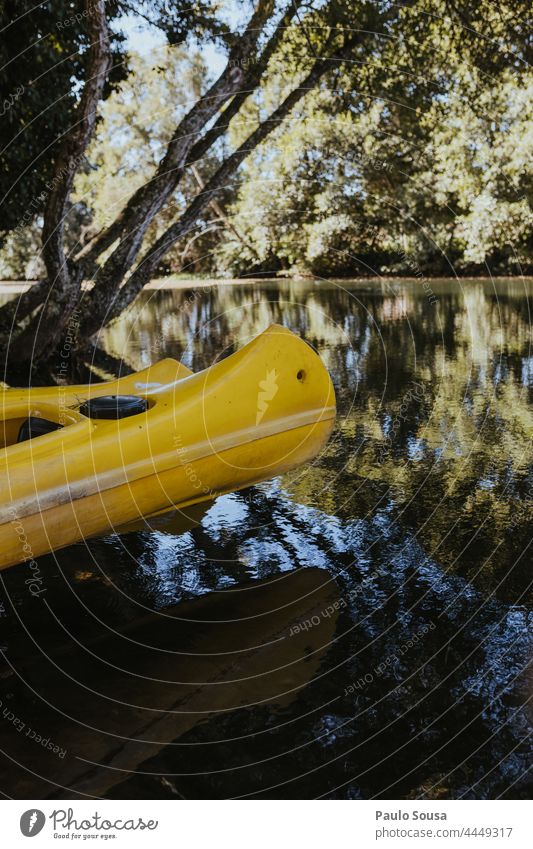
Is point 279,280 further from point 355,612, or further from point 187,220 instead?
point 355,612

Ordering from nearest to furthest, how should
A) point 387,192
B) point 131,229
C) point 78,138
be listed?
point 78,138 < point 131,229 < point 387,192

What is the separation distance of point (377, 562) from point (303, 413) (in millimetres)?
920

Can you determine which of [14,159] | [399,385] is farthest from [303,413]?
[14,159]

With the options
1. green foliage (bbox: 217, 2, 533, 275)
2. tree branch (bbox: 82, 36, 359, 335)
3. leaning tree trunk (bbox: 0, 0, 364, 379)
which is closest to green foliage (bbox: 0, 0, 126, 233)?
leaning tree trunk (bbox: 0, 0, 364, 379)

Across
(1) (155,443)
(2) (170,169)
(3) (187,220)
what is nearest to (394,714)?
(1) (155,443)

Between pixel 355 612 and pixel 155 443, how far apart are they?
131 centimetres

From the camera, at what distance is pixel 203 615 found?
4.02 meters

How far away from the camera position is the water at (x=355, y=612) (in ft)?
9.57

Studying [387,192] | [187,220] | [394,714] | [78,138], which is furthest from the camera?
[387,192]

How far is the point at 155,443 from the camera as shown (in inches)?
164

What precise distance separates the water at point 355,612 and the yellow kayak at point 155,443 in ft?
1.44

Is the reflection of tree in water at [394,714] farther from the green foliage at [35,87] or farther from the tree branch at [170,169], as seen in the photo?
the tree branch at [170,169]

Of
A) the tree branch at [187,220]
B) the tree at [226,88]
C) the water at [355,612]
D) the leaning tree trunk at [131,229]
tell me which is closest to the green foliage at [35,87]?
the tree at [226,88]
